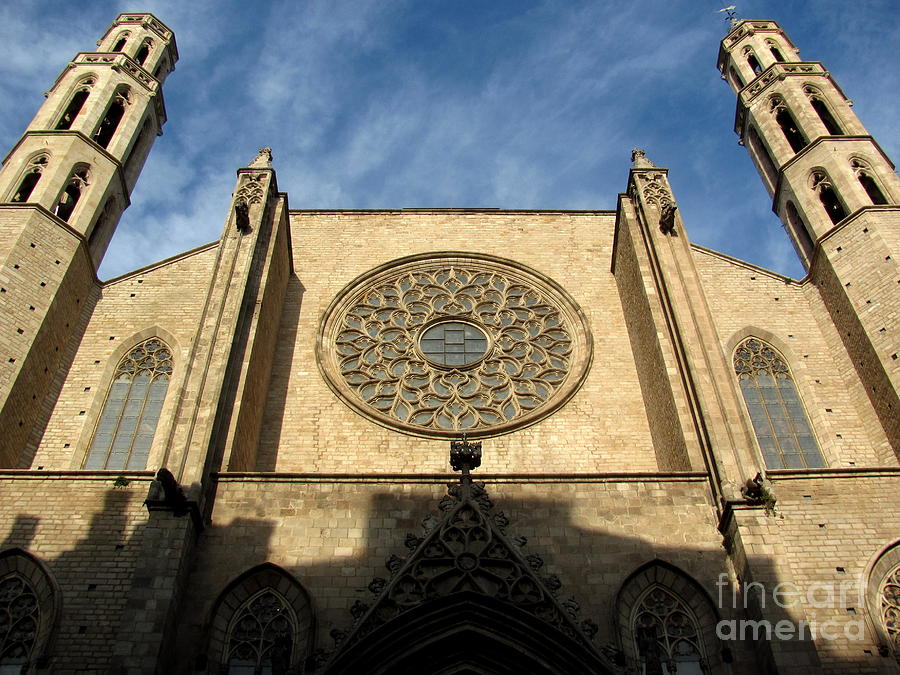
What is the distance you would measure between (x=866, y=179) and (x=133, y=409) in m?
12.7

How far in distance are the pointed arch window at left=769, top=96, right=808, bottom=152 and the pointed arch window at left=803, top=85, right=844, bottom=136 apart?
460 millimetres

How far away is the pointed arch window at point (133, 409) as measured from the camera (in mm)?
12008

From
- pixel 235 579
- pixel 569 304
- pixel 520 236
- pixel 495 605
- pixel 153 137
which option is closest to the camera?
pixel 495 605

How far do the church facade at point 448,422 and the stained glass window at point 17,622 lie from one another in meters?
0.03

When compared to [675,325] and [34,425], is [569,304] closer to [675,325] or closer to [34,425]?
[675,325]

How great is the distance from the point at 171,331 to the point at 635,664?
8877 millimetres

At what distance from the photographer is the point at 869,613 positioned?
336 inches

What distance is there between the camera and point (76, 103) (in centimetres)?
1659

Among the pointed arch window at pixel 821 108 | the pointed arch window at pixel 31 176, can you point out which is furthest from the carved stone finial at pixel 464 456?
the pointed arch window at pixel 821 108

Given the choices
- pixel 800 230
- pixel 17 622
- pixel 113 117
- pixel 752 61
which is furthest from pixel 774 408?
pixel 113 117

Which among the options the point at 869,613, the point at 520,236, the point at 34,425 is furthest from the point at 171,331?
the point at 869,613

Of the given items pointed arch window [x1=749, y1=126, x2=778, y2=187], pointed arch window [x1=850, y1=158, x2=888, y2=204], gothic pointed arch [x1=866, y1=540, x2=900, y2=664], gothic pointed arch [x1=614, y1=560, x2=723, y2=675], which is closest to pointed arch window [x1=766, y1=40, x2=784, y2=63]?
pointed arch window [x1=749, y1=126, x2=778, y2=187]

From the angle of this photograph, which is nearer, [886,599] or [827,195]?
[886,599]

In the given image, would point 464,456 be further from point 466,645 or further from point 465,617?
point 466,645
